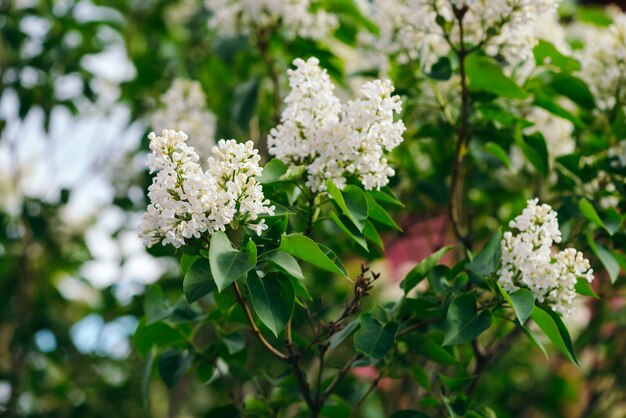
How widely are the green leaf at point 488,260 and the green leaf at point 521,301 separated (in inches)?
3.7

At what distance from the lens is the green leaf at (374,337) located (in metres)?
1.23

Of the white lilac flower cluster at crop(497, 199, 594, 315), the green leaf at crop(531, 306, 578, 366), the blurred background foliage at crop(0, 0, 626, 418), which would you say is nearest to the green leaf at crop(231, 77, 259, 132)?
the blurred background foliage at crop(0, 0, 626, 418)

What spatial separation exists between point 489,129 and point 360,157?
2.07 ft

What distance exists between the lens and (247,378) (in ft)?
5.12

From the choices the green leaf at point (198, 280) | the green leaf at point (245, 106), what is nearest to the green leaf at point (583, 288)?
the green leaf at point (198, 280)

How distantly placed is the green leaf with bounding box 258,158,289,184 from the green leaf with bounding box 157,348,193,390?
0.47 meters

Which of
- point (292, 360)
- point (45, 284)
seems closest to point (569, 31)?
point (292, 360)

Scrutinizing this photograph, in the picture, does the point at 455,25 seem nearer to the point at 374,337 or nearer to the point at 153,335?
the point at 374,337

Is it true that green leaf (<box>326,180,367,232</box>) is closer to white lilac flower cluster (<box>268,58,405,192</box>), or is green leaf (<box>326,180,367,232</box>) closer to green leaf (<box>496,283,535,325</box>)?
white lilac flower cluster (<box>268,58,405,192</box>)

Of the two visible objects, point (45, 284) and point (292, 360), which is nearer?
point (292, 360)

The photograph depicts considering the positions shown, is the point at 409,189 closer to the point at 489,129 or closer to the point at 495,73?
the point at 489,129

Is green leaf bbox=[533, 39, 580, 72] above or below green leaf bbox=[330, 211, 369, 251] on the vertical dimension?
above

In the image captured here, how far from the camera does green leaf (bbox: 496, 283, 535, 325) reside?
3.72 feet

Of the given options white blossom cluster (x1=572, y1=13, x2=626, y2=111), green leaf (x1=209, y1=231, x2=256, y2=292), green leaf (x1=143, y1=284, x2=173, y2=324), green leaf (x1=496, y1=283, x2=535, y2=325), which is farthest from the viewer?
white blossom cluster (x1=572, y1=13, x2=626, y2=111)
